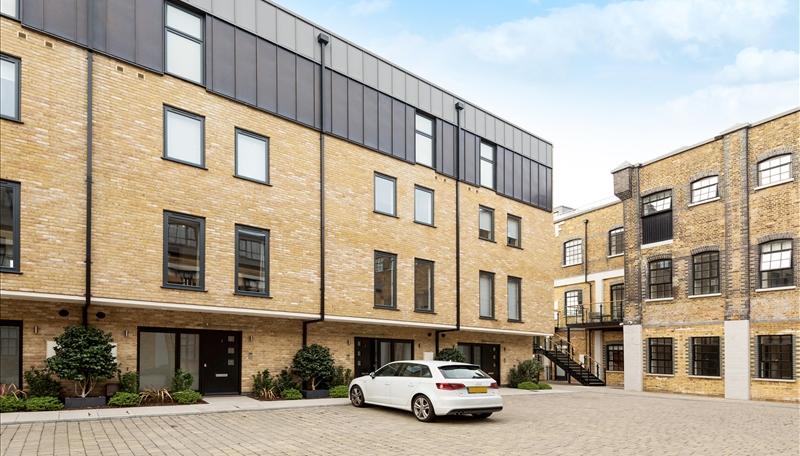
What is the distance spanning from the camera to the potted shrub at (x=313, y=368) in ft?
55.2

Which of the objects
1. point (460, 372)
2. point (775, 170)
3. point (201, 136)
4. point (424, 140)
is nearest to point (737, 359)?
point (775, 170)

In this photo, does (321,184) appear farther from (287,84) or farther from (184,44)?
(184,44)

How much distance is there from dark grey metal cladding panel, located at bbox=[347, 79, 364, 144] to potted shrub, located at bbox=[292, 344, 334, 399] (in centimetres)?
689

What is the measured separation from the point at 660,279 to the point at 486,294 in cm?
809

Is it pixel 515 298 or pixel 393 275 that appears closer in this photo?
pixel 393 275

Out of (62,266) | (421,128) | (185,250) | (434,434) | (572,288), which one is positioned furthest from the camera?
(572,288)

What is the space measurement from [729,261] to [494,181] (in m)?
9.61

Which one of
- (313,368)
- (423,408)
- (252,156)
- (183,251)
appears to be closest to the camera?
(423,408)

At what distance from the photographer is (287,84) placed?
1758 centimetres

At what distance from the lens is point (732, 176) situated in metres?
23.0

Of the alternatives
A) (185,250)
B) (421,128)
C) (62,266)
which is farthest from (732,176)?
(62,266)

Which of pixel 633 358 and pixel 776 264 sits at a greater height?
pixel 776 264

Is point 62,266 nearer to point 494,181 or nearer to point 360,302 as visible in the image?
point 360,302

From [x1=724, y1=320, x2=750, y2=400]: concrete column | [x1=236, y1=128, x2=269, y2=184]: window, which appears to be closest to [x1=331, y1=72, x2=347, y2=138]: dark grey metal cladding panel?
[x1=236, y1=128, x2=269, y2=184]: window
